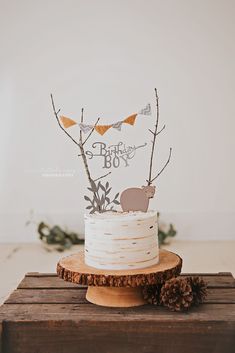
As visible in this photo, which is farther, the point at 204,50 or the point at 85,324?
the point at 204,50

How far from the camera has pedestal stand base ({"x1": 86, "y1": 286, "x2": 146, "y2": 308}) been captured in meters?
1.10

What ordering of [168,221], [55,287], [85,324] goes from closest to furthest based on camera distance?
[85,324] → [55,287] → [168,221]

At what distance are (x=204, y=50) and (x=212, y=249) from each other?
1.08 metres

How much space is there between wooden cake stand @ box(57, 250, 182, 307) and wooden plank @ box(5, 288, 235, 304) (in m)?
0.05

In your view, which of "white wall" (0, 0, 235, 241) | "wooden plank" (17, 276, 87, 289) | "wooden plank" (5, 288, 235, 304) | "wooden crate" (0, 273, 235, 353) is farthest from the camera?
"white wall" (0, 0, 235, 241)

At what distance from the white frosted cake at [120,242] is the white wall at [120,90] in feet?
5.00

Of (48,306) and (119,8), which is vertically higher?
(119,8)

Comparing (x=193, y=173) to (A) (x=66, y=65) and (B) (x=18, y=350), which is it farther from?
(B) (x=18, y=350)

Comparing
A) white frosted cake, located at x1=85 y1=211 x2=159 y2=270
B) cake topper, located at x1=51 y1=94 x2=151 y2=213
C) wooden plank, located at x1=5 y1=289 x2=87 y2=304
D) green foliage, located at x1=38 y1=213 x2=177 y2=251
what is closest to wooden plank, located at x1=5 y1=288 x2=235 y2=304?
wooden plank, located at x1=5 y1=289 x2=87 y2=304

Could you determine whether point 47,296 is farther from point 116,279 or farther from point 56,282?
point 116,279

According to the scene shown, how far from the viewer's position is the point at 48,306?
1.10m

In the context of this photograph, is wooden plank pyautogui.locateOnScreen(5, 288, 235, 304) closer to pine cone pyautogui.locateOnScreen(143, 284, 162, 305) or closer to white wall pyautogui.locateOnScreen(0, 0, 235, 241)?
pine cone pyautogui.locateOnScreen(143, 284, 162, 305)

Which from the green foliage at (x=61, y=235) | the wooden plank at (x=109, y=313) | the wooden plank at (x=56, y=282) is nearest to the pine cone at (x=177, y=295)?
the wooden plank at (x=109, y=313)

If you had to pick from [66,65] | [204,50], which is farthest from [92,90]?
[204,50]
